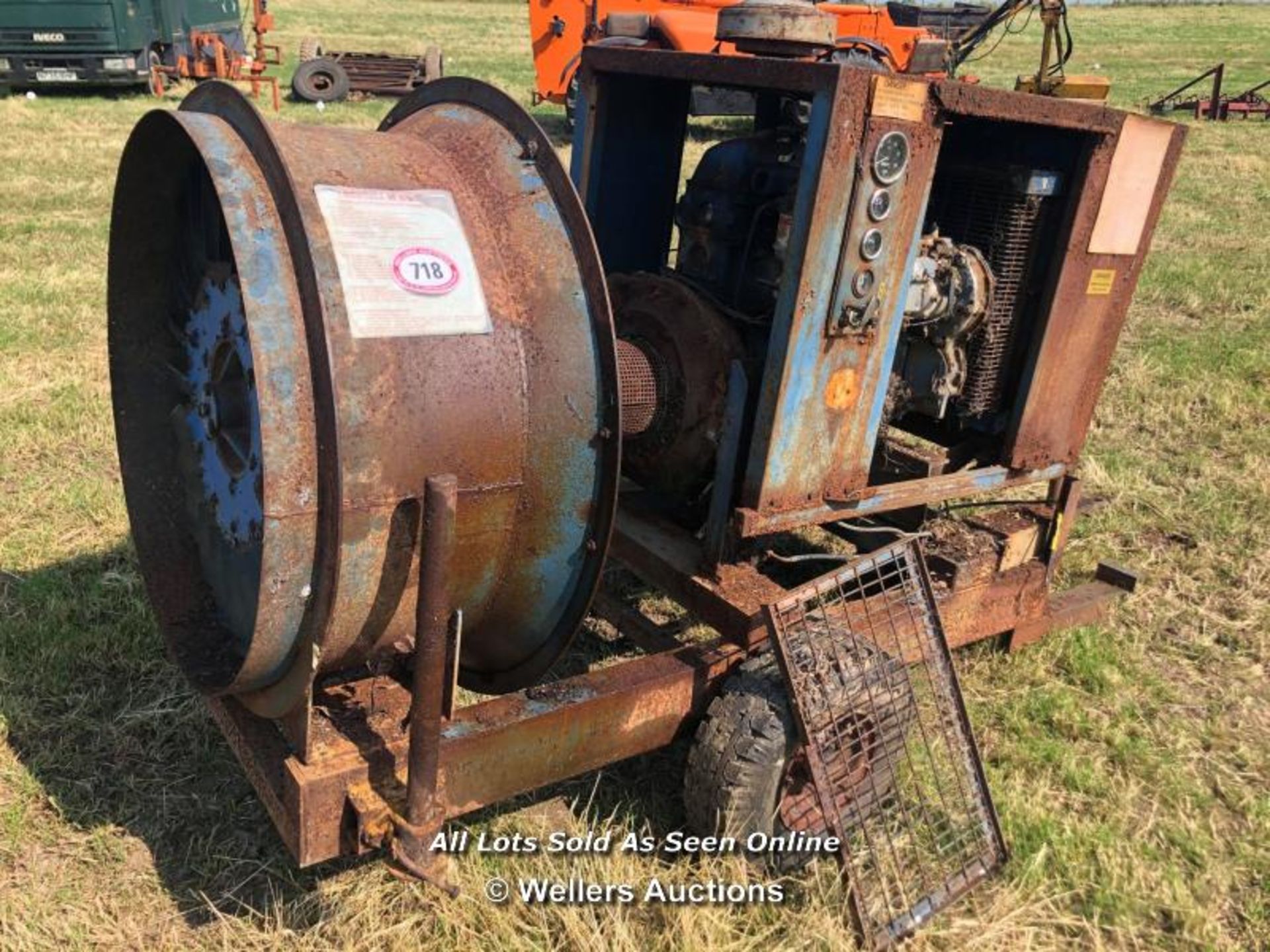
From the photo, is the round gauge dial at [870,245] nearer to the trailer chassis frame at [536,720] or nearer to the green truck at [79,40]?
the trailer chassis frame at [536,720]

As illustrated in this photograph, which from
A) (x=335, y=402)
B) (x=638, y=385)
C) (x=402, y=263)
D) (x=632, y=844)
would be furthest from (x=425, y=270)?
(x=632, y=844)

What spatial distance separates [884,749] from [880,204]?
57.5 inches

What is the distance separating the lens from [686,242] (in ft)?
12.0

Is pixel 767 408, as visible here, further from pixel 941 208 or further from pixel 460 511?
pixel 941 208

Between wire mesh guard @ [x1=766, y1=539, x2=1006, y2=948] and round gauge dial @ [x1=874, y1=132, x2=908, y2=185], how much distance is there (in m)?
0.99

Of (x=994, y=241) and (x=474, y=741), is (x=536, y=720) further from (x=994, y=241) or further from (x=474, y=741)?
(x=994, y=241)

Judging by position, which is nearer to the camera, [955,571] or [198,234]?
[198,234]

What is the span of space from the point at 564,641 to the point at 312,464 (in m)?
0.85

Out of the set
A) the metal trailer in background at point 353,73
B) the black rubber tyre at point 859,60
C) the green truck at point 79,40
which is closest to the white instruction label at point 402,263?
the black rubber tyre at point 859,60

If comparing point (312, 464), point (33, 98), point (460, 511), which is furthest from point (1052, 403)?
point (33, 98)

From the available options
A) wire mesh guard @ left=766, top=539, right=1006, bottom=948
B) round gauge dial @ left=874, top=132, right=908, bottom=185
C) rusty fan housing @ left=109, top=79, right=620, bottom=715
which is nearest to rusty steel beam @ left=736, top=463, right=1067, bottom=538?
wire mesh guard @ left=766, top=539, right=1006, bottom=948

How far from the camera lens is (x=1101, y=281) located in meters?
3.49

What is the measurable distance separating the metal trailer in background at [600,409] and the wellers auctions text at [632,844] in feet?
0.42

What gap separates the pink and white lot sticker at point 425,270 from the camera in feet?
7.29
